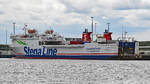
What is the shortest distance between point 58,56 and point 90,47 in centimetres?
942

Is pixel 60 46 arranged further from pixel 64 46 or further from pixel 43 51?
pixel 43 51

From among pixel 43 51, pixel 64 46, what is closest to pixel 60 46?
pixel 64 46

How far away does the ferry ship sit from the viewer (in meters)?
101

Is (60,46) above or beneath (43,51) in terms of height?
above

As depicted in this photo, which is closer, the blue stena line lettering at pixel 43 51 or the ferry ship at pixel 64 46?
the ferry ship at pixel 64 46

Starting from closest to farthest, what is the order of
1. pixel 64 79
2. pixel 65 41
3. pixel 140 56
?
1. pixel 64 79
2. pixel 140 56
3. pixel 65 41

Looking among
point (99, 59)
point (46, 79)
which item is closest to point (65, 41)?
point (99, 59)

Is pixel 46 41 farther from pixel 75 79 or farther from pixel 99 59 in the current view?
pixel 75 79

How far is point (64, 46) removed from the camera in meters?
103

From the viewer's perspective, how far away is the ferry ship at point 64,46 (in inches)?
3989

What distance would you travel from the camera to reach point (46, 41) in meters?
106

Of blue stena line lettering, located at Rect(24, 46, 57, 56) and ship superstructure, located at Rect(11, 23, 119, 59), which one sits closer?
ship superstructure, located at Rect(11, 23, 119, 59)

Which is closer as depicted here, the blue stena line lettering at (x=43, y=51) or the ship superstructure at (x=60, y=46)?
the ship superstructure at (x=60, y=46)

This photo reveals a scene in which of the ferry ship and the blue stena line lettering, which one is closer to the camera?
the ferry ship
